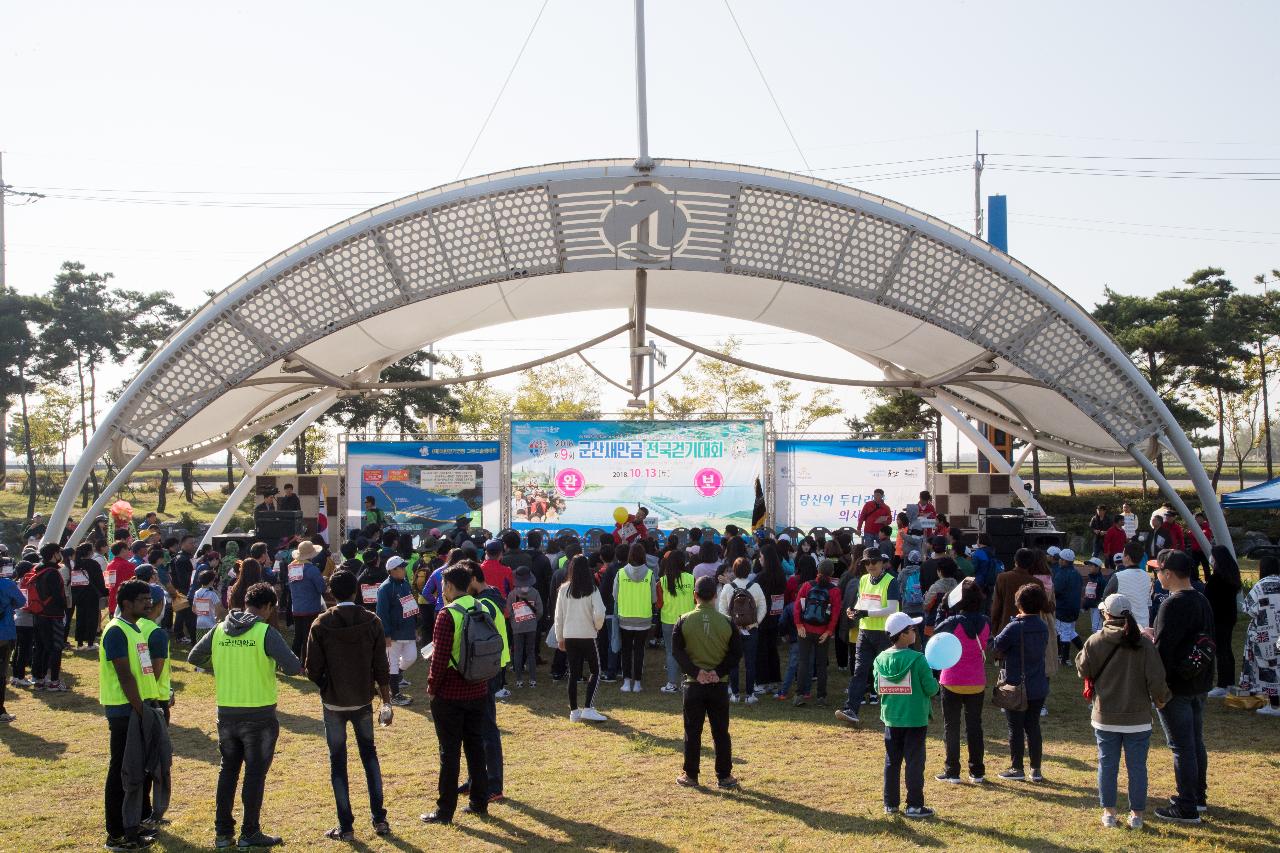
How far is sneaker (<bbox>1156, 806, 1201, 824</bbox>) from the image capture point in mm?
6594

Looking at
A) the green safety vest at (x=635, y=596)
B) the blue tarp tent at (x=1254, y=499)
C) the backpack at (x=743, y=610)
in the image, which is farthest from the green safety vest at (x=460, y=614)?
the blue tarp tent at (x=1254, y=499)

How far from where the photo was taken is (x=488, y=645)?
6629 millimetres

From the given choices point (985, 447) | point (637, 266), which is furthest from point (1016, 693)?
point (985, 447)

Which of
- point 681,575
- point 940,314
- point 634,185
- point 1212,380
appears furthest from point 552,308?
point 1212,380

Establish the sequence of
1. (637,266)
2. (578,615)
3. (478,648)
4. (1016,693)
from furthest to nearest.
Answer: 1. (637,266)
2. (578,615)
3. (1016,693)
4. (478,648)

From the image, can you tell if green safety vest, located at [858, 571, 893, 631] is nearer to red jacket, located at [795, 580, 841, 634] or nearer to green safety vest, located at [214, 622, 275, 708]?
red jacket, located at [795, 580, 841, 634]

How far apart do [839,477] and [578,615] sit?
1197cm

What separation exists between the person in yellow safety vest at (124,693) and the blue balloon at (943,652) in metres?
4.67

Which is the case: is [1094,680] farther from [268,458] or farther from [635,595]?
[268,458]

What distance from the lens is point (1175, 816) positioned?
665 centimetres

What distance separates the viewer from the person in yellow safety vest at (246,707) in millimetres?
6133

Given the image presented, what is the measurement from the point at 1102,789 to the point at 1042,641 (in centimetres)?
104

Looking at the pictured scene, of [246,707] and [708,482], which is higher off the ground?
[708,482]

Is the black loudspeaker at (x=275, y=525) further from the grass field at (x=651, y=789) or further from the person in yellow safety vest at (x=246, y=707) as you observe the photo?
the person in yellow safety vest at (x=246, y=707)
